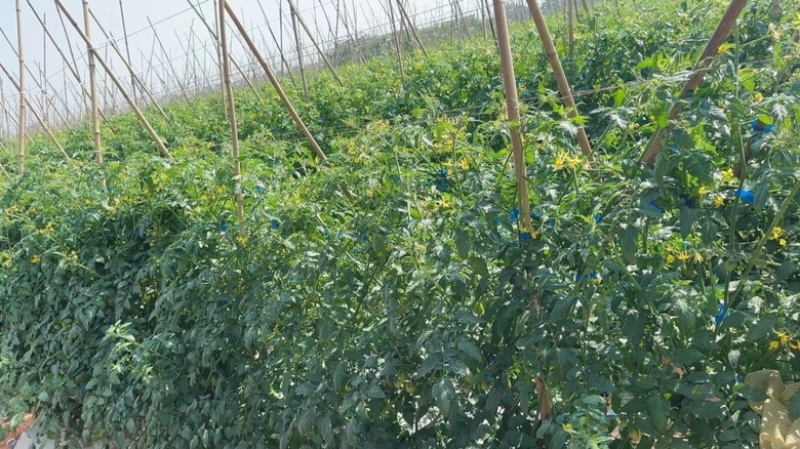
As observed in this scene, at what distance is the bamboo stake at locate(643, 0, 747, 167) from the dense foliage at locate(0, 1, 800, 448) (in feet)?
0.07

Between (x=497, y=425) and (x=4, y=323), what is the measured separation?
2.83 meters

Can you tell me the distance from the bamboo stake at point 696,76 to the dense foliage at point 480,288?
22 mm

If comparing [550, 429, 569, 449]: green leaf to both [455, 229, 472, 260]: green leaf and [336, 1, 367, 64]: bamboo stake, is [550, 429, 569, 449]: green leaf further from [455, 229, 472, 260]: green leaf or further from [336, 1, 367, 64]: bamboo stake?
[336, 1, 367, 64]: bamboo stake

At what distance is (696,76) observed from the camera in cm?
132

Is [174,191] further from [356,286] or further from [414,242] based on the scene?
[414,242]

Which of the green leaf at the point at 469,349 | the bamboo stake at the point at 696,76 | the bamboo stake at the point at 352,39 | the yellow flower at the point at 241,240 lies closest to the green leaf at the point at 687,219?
the bamboo stake at the point at 696,76

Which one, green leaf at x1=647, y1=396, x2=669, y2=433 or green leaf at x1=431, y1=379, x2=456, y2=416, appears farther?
green leaf at x1=431, y1=379, x2=456, y2=416

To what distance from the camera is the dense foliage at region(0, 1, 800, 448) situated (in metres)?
1.29

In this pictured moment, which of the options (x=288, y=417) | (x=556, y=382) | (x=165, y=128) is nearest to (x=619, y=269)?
(x=556, y=382)

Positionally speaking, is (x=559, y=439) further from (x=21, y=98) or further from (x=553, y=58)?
(x=21, y=98)

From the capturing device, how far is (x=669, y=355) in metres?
1.29

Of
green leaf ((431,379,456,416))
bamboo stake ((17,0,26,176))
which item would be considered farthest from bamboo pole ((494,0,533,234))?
bamboo stake ((17,0,26,176))

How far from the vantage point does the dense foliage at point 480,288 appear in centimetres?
129

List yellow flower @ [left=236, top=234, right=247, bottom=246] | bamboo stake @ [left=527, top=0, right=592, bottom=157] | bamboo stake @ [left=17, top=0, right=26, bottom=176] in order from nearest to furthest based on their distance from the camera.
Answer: bamboo stake @ [left=527, top=0, right=592, bottom=157] < yellow flower @ [left=236, top=234, right=247, bottom=246] < bamboo stake @ [left=17, top=0, right=26, bottom=176]
